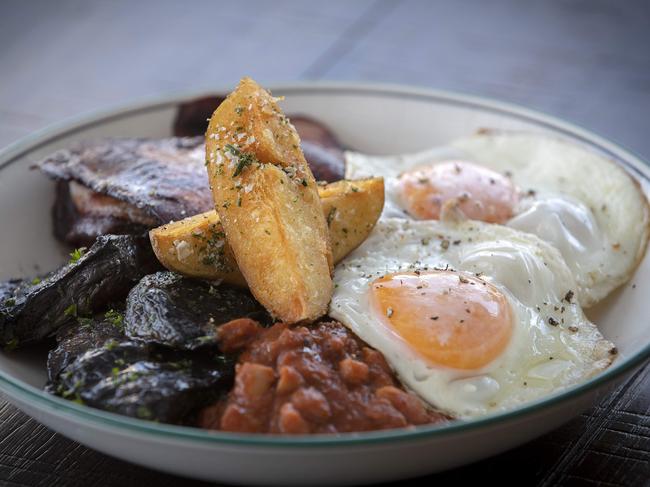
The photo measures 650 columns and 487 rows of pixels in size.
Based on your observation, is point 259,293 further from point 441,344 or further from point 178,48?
point 178,48

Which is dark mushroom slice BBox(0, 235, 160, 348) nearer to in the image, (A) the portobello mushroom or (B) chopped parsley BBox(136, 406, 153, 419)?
(A) the portobello mushroom

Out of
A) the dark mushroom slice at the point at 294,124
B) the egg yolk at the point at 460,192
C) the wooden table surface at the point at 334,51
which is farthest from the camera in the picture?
the wooden table surface at the point at 334,51

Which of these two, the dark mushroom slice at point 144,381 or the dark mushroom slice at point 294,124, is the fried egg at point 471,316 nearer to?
the dark mushroom slice at point 144,381

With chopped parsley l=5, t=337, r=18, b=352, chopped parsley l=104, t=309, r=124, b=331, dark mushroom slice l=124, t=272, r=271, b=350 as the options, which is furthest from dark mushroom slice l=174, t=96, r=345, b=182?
chopped parsley l=5, t=337, r=18, b=352

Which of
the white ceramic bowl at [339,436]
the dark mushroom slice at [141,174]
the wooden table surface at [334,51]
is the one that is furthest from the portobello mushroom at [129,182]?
the wooden table surface at [334,51]

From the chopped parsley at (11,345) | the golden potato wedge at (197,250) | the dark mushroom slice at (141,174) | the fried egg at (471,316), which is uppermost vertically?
the fried egg at (471,316)

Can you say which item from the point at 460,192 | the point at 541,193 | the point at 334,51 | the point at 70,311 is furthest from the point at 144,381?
the point at 334,51

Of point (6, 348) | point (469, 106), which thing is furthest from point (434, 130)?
point (6, 348)
